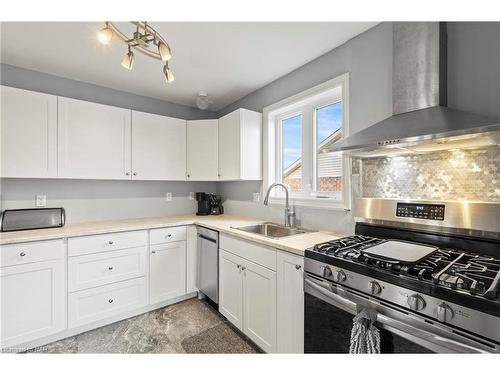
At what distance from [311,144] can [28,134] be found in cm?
246

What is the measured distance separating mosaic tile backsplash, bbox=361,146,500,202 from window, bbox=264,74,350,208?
0.24 metres

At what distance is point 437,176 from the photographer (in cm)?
134

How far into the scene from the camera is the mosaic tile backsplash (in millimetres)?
1170

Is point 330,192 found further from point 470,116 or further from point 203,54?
point 203,54

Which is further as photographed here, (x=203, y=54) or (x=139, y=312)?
(x=139, y=312)

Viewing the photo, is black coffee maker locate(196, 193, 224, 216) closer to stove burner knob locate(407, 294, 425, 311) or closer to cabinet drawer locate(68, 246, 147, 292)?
Result: cabinet drawer locate(68, 246, 147, 292)

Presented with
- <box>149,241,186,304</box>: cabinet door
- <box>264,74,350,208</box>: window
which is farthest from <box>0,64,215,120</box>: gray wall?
<box>149,241,186,304</box>: cabinet door

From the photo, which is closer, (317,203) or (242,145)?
(317,203)

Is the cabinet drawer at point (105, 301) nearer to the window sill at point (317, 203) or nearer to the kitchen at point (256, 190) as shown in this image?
the kitchen at point (256, 190)

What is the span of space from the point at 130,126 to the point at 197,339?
2.14m

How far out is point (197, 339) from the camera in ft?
6.25

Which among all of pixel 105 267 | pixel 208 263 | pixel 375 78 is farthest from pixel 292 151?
pixel 105 267

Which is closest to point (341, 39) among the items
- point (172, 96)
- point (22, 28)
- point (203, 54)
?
point (203, 54)

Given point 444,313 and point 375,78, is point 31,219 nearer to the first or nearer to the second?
point 444,313
